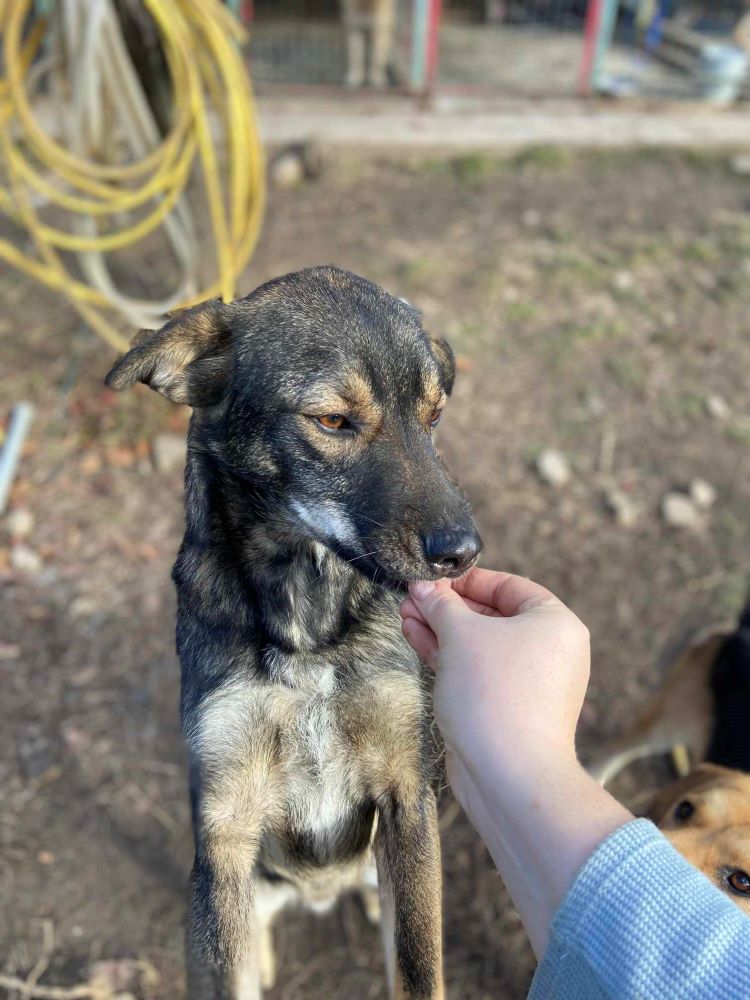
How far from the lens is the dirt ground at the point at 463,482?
10.7 ft

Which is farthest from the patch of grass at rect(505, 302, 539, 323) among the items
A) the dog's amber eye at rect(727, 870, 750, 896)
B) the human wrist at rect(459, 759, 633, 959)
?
the human wrist at rect(459, 759, 633, 959)

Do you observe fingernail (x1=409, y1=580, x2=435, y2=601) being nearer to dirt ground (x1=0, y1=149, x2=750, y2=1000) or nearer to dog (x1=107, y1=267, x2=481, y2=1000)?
dog (x1=107, y1=267, x2=481, y2=1000)

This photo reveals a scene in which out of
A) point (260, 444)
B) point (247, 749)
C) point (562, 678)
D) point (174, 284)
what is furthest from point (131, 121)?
point (562, 678)

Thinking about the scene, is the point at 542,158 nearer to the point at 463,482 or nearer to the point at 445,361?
the point at 463,482

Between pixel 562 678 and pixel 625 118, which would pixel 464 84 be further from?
pixel 562 678

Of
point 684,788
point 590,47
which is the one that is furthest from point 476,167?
point 684,788

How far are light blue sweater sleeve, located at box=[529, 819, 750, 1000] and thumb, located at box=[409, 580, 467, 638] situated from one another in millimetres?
604

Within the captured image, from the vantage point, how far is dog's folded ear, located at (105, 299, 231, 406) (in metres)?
2.13

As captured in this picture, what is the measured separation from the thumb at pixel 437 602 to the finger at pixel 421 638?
41mm

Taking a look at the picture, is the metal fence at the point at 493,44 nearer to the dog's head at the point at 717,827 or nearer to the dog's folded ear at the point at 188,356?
the dog's folded ear at the point at 188,356

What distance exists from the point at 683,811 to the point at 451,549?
133cm

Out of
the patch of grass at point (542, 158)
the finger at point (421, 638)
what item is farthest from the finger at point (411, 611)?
the patch of grass at point (542, 158)

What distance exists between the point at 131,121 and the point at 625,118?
6262 millimetres

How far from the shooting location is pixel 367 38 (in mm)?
9562
